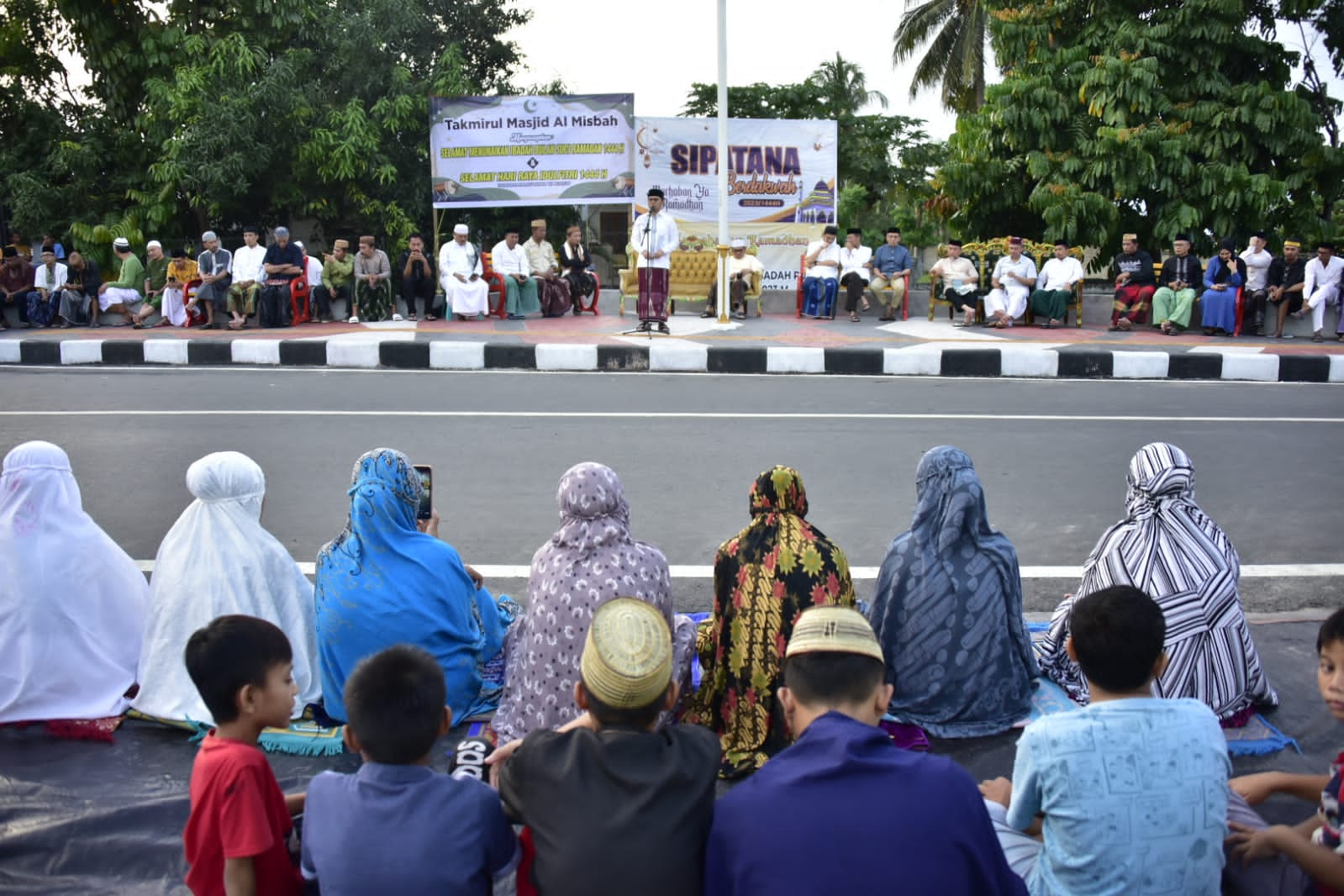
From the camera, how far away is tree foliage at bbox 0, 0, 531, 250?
56.9 ft

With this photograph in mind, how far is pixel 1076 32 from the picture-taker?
17.9m

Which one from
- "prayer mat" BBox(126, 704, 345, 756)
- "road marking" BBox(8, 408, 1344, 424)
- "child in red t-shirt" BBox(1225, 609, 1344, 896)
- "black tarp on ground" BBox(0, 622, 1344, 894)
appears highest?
"road marking" BBox(8, 408, 1344, 424)

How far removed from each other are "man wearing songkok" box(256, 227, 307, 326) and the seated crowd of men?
0.01 meters

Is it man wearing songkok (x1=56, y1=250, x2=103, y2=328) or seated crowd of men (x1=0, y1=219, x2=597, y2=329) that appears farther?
man wearing songkok (x1=56, y1=250, x2=103, y2=328)

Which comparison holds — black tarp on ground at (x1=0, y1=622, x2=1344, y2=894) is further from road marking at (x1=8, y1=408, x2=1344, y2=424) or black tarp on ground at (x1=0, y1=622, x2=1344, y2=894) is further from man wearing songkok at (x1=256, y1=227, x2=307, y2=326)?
man wearing songkok at (x1=256, y1=227, x2=307, y2=326)

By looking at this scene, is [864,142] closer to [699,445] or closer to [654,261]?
[654,261]

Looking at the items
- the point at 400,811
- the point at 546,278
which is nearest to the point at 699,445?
the point at 400,811

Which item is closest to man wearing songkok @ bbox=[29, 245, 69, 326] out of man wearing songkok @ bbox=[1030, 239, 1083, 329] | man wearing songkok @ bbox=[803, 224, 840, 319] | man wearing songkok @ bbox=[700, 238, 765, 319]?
man wearing songkok @ bbox=[700, 238, 765, 319]

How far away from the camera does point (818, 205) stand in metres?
18.1

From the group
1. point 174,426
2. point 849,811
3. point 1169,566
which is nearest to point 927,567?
point 1169,566

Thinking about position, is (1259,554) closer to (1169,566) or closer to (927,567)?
(1169,566)

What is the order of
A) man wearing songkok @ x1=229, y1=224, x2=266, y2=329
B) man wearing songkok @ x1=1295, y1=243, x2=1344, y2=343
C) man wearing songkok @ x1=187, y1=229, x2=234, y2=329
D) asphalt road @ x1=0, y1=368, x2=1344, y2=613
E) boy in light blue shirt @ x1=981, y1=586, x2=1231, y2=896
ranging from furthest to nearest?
man wearing songkok @ x1=229, y1=224, x2=266, y2=329
man wearing songkok @ x1=187, y1=229, x2=234, y2=329
man wearing songkok @ x1=1295, y1=243, x2=1344, y2=343
asphalt road @ x1=0, y1=368, x2=1344, y2=613
boy in light blue shirt @ x1=981, y1=586, x2=1231, y2=896

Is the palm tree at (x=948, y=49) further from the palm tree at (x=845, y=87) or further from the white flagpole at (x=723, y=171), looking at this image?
the white flagpole at (x=723, y=171)

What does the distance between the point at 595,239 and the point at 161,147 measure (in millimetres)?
8109
